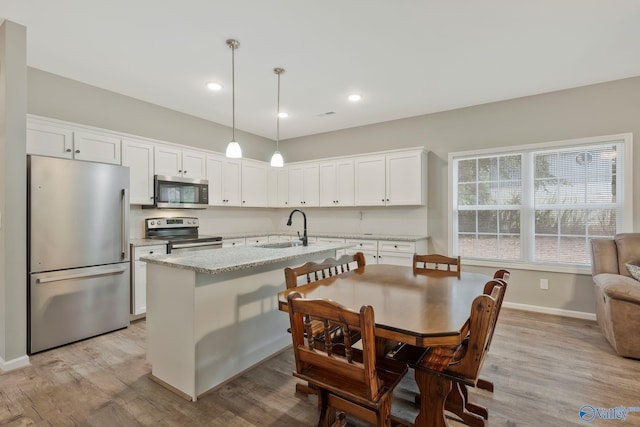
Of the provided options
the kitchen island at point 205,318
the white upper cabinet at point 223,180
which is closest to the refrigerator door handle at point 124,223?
the kitchen island at point 205,318

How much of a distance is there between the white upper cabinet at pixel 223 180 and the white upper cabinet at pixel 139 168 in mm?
893

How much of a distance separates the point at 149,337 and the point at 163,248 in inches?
62.4

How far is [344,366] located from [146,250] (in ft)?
10.3

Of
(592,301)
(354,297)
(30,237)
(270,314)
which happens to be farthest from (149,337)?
(592,301)

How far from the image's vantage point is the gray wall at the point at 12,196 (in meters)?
2.47

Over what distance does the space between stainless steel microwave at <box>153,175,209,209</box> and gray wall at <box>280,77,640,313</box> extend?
105 inches

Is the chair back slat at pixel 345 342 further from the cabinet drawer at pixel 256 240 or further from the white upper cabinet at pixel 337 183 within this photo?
the white upper cabinet at pixel 337 183

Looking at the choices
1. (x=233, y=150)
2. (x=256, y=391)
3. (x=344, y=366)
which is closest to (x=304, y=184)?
(x=233, y=150)

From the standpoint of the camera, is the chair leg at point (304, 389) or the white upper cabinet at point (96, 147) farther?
the white upper cabinet at point (96, 147)

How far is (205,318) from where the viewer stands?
83.2 inches

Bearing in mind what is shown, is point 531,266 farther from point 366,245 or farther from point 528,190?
point 366,245

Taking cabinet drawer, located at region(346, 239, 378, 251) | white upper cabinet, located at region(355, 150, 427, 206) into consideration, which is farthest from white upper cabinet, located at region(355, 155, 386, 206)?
cabinet drawer, located at region(346, 239, 378, 251)

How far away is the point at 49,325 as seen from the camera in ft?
9.34

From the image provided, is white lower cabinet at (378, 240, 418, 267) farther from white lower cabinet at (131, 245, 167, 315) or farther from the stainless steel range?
white lower cabinet at (131, 245, 167, 315)
